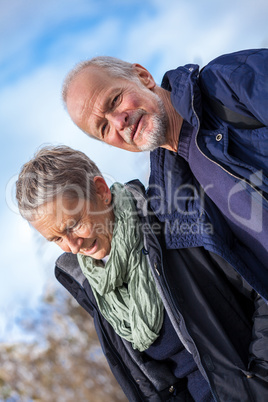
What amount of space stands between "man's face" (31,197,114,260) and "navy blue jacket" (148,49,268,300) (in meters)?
0.35

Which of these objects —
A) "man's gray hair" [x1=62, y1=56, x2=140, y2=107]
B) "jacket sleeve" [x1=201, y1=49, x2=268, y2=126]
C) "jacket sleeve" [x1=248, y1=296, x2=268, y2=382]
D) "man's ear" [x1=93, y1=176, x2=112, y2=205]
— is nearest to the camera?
"jacket sleeve" [x1=201, y1=49, x2=268, y2=126]

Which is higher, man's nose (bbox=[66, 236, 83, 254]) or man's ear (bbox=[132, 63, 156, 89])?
man's ear (bbox=[132, 63, 156, 89])

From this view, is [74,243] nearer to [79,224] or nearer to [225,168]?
[79,224]

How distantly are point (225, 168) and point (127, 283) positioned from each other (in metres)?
0.89

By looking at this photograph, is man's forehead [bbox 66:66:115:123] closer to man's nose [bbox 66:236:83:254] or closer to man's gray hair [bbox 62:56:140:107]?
man's gray hair [bbox 62:56:140:107]

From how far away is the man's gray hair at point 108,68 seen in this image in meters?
1.92

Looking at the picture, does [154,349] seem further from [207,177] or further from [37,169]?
[37,169]

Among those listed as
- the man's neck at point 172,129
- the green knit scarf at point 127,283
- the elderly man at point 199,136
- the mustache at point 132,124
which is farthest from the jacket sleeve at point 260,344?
the mustache at point 132,124

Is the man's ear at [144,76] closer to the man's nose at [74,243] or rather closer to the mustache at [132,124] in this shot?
the mustache at [132,124]

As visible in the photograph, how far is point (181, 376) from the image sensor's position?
2.02 m

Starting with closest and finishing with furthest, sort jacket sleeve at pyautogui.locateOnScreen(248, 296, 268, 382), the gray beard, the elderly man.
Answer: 1. the elderly man
2. jacket sleeve at pyautogui.locateOnScreen(248, 296, 268, 382)
3. the gray beard

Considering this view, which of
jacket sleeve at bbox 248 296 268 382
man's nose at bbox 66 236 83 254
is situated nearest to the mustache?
man's nose at bbox 66 236 83 254

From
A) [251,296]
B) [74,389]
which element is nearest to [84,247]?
[251,296]

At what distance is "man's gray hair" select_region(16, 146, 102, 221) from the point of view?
1.87 m
